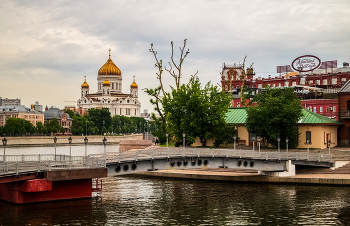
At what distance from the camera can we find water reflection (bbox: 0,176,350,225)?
26.7 meters

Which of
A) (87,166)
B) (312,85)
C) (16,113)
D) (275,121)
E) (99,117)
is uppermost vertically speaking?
(312,85)

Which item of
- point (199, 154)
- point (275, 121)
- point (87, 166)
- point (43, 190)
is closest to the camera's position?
point (43, 190)

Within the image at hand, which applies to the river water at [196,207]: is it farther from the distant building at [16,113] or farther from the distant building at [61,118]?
the distant building at [61,118]

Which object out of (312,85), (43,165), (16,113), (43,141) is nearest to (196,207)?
(43,165)

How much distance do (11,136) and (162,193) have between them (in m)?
104

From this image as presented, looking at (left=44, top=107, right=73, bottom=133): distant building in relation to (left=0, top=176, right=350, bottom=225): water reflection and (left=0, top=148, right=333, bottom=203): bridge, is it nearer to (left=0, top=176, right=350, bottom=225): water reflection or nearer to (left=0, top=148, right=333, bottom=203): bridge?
(left=0, top=176, right=350, bottom=225): water reflection

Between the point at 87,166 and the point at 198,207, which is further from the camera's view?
the point at 87,166

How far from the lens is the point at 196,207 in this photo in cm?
3041

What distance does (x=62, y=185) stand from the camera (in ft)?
102

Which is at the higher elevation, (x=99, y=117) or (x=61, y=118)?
(x=99, y=117)

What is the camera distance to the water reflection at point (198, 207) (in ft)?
87.5

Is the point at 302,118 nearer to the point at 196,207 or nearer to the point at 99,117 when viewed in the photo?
the point at 196,207

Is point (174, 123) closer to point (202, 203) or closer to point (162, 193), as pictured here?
point (162, 193)

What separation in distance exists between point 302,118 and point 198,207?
2912 cm
